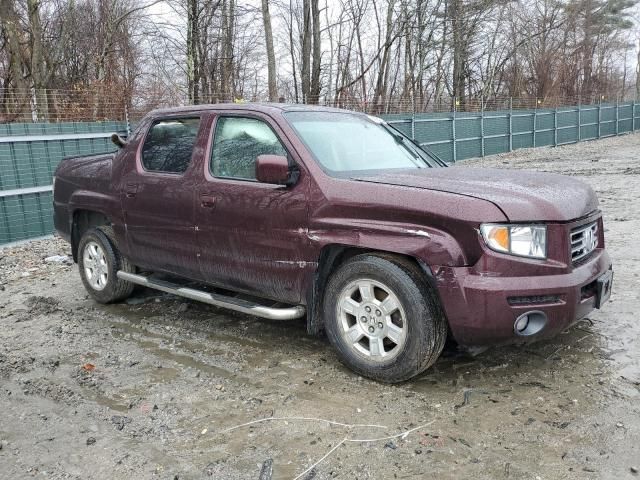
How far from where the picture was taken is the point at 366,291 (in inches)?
142

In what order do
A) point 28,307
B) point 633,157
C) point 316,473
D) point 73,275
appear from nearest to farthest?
point 316,473
point 28,307
point 73,275
point 633,157

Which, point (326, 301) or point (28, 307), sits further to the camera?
point (28, 307)

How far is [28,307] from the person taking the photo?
19.0ft

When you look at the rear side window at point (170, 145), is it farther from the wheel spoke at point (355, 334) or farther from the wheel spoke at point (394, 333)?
the wheel spoke at point (394, 333)

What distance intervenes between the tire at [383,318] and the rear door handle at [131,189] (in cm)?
215

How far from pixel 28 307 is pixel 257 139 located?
3204 millimetres

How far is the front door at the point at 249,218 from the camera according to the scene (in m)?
3.90

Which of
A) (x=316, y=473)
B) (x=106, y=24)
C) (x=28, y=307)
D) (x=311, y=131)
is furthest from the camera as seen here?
(x=106, y=24)

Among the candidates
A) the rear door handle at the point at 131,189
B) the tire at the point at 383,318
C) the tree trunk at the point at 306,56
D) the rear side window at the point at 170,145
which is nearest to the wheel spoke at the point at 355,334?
the tire at the point at 383,318

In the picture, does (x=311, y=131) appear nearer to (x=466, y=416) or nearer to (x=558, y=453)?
(x=466, y=416)

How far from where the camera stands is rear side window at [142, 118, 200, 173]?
15.4 ft

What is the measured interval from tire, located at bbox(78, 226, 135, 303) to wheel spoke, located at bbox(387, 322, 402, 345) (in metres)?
2.85

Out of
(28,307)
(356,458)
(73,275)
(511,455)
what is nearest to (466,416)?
(511,455)

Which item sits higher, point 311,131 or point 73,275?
point 311,131
